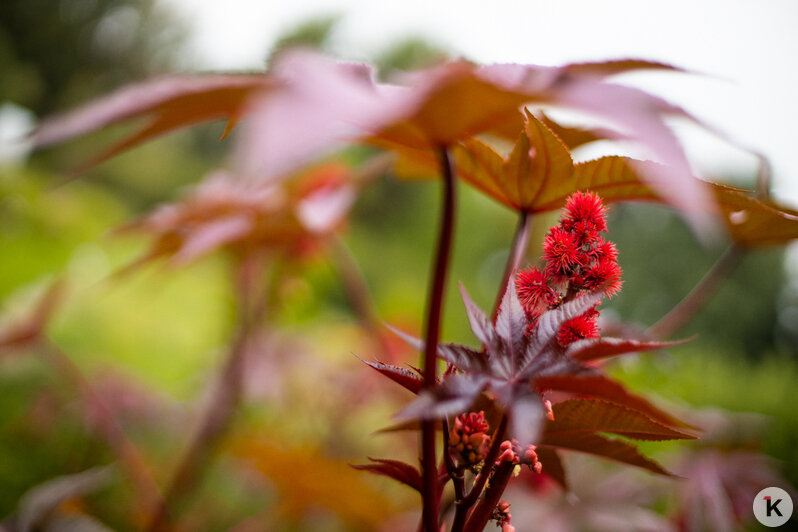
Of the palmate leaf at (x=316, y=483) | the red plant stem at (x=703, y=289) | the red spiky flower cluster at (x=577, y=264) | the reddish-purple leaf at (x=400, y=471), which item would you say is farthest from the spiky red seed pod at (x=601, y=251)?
the palmate leaf at (x=316, y=483)

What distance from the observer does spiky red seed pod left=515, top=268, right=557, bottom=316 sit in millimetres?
196

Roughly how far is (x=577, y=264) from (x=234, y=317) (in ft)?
3.42

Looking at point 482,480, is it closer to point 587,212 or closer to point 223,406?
point 587,212

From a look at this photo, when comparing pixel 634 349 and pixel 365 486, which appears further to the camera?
pixel 365 486

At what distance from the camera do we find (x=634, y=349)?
0.55ft

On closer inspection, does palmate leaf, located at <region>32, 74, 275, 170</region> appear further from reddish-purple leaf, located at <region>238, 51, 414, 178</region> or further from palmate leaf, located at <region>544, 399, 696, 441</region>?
palmate leaf, located at <region>544, 399, 696, 441</region>

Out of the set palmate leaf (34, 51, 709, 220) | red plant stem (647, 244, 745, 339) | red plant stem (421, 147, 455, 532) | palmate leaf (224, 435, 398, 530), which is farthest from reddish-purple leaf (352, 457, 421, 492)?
palmate leaf (224, 435, 398, 530)

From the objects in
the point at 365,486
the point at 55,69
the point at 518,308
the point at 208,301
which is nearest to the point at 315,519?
the point at 365,486

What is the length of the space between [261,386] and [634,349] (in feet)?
2.07

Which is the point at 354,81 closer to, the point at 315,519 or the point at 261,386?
the point at 261,386

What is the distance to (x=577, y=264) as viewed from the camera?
0.19m

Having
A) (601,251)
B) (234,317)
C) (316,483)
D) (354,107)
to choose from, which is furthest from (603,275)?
(234,317)

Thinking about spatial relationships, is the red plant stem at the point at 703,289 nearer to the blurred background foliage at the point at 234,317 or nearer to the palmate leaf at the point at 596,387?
the blurred background foliage at the point at 234,317

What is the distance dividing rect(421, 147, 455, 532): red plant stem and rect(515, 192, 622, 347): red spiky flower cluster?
3 cm
